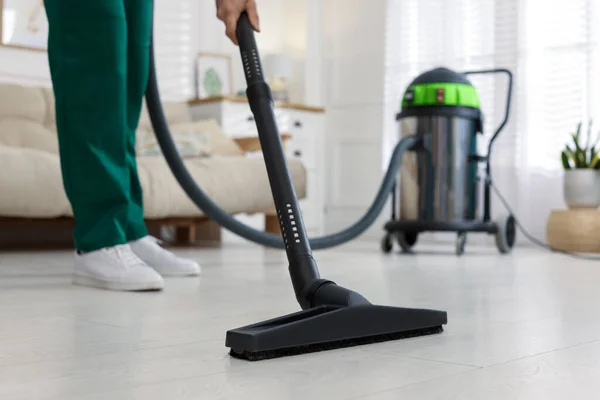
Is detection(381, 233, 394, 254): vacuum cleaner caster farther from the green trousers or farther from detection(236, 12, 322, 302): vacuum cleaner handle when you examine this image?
detection(236, 12, 322, 302): vacuum cleaner handle

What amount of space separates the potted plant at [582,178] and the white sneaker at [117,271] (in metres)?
2.55

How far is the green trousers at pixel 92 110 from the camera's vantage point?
5.41 feet

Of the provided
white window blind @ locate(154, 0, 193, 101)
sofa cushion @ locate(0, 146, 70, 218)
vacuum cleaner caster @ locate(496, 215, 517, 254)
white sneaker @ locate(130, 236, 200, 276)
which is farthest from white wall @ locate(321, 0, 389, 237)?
white sneaker @ locate(130, 236, 200, 276)

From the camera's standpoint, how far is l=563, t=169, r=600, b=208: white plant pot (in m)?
3.65

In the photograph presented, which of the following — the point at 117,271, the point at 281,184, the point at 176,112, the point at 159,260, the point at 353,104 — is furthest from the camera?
the point at 353,104

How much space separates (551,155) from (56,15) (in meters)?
3.06

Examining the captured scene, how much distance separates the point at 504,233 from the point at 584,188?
1.90 feet

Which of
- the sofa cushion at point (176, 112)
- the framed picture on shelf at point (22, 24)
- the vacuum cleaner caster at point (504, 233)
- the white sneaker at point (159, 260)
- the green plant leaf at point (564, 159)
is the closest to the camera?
the white sneaker at point (159, 260)

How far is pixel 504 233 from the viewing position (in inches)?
131

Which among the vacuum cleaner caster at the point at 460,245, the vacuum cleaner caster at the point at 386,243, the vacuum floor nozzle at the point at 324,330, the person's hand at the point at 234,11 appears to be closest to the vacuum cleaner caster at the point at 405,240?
the vacuum cleaner caster at the point at 386,243

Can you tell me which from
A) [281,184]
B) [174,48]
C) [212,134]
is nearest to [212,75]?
[174,48]

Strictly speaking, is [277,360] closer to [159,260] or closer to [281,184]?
[281,184]

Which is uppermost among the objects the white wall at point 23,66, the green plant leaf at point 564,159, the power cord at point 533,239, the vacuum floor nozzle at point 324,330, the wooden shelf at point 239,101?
the white wall at point 23,66

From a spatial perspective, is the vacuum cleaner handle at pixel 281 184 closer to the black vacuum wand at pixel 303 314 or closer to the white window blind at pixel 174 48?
the black vacuum wand at pixel 303 314
